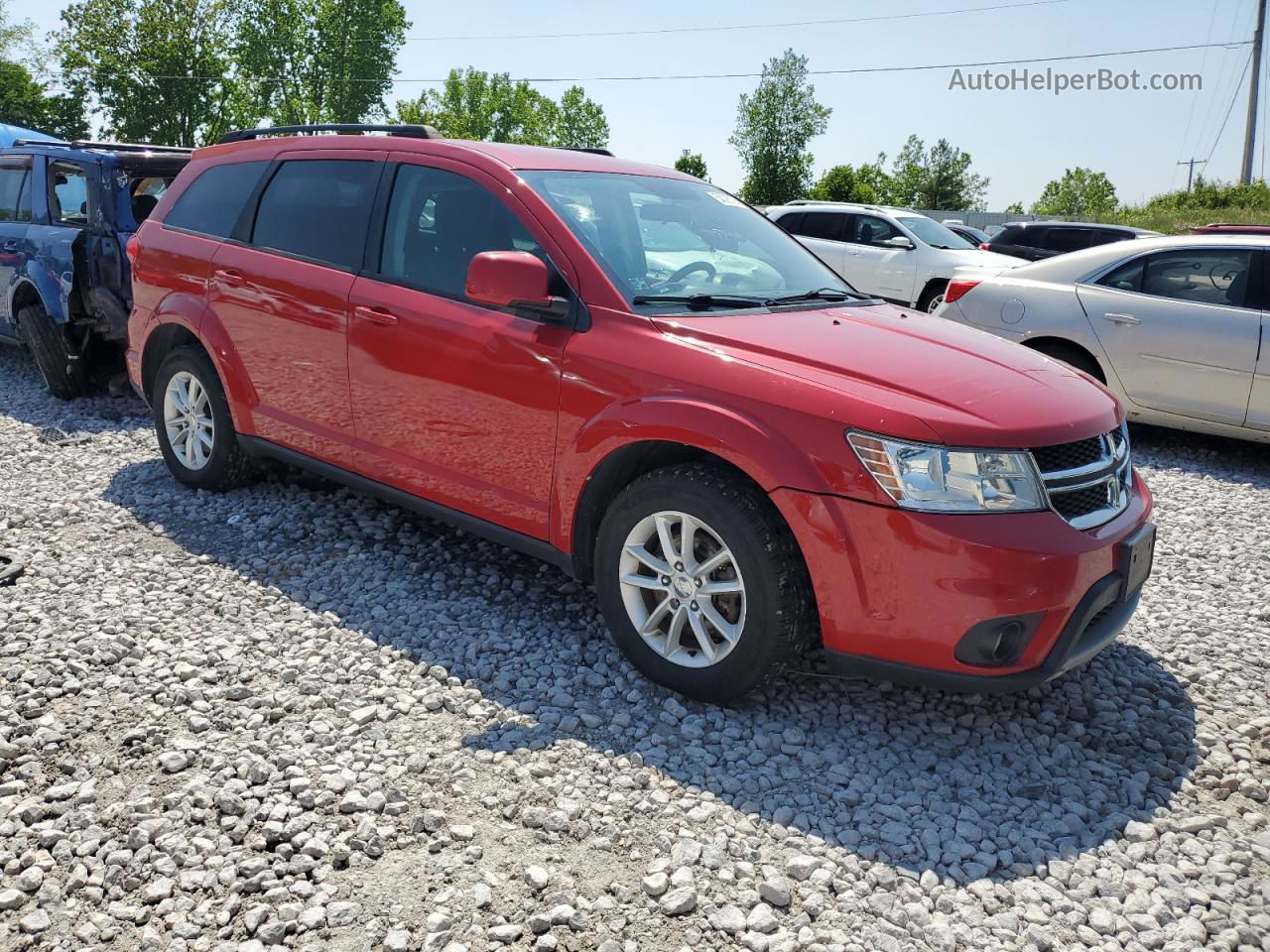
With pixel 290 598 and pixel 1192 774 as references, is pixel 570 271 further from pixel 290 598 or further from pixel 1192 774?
pixel 1192 774

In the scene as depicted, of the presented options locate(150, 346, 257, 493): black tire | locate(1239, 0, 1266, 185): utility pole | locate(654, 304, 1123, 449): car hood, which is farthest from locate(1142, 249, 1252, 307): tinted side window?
locate(1239, 0, 1266, 185): utility pole

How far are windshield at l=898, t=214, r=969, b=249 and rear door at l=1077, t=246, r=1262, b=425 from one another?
20.9ft

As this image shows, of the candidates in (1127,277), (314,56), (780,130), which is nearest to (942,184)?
(780,130)

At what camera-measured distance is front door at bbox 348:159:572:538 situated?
3848 mm

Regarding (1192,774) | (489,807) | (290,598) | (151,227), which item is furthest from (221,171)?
(1192,774)

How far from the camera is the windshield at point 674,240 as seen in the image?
12.8 ft

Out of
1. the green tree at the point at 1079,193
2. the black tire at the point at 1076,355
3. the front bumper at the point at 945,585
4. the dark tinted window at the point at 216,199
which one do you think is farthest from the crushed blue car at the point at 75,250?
the green tree at the point at 1079,193

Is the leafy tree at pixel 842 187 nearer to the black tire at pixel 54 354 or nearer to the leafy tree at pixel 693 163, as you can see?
the leafy tree at pixel 693 163

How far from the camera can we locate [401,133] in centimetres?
483

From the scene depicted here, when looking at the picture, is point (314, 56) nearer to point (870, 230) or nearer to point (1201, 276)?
point (870, 230)

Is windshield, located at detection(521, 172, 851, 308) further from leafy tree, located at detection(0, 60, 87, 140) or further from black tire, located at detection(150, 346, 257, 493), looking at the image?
leafy tree, located at detection(0, 60, 87, 140)

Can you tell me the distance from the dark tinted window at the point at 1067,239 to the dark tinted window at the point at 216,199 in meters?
12.8

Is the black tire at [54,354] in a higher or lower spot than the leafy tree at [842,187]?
lower

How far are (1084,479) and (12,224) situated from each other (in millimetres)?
8289
